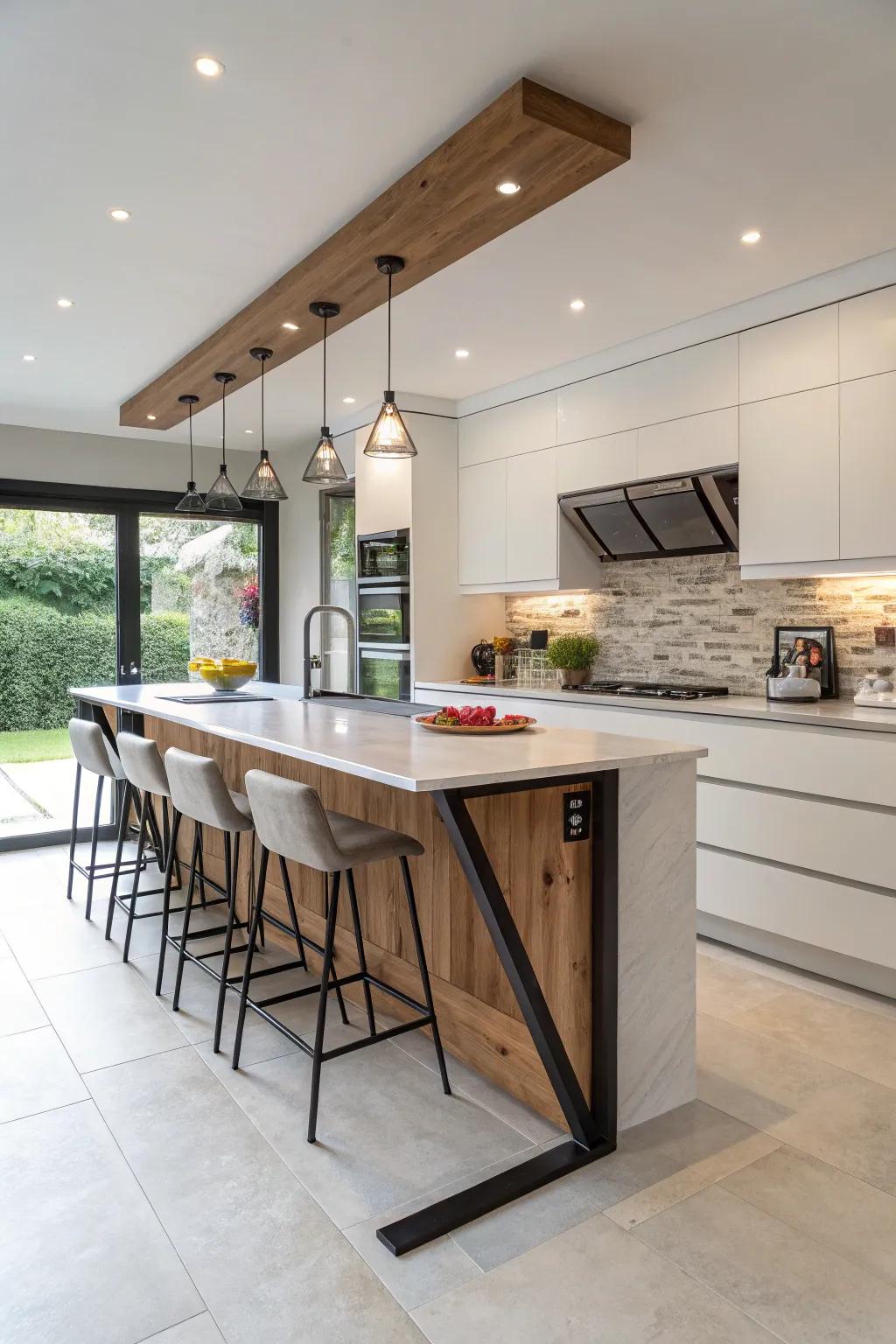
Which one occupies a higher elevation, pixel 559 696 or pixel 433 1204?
pixel 559 696

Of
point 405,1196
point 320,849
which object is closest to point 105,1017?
point 320,849

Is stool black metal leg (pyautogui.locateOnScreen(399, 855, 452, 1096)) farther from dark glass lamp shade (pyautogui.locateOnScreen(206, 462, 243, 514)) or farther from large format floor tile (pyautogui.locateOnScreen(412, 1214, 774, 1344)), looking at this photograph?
dark glass lamp shade (pyautogui.locateOnScreen(206, 462, 243, 514))

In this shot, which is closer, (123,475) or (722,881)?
(722,881)

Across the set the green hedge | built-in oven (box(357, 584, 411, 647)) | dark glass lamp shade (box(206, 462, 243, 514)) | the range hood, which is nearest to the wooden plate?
the range hood

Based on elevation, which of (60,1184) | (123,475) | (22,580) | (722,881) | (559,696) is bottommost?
(60,1184)

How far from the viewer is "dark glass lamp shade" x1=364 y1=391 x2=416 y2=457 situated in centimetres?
308

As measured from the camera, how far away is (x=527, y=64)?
2.13 m

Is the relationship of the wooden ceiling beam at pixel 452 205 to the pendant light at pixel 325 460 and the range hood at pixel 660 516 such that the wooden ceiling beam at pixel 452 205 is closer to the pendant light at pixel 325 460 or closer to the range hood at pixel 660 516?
the pendant light at pixel 325 460

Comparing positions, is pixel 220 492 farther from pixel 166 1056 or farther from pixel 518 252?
pixel 166 1056

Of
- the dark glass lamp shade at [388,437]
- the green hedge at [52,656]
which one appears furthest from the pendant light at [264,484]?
the green hedge at [52,656]

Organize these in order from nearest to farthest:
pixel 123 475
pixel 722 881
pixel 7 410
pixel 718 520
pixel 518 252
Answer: pixel 518 252 < pixel 722 881 < pixel 718 520 < pixel 7 410 < pixel 123 475

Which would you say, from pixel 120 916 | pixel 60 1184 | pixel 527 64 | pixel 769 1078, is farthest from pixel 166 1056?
pixel 527 64

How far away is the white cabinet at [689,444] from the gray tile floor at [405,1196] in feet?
7.54

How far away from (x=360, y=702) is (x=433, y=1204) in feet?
7.04
